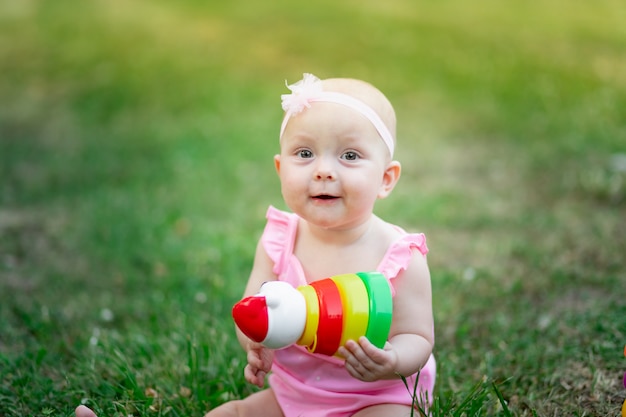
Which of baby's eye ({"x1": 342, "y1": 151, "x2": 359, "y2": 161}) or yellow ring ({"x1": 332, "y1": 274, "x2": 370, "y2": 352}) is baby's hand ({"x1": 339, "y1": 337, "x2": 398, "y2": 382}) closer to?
yellow ring ({"x1": 332, "y1": 274, "x2": 370, "y2": 352})

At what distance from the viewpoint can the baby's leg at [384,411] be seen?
246cm

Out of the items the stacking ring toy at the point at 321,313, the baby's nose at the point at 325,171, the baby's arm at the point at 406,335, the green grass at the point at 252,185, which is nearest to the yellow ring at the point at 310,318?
the stacking ring toy at the point at 321,313

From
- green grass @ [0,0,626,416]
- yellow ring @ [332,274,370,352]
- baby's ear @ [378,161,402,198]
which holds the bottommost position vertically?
green grass @ [0,0,626,416]

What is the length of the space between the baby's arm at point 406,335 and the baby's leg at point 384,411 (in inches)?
5.9

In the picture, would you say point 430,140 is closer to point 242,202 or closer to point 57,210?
point 242,202

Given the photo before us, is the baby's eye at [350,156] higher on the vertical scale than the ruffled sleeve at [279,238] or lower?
higher

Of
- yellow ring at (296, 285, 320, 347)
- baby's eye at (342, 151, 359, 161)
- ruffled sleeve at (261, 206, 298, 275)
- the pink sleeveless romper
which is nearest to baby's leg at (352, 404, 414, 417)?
the pink sleeveless romper

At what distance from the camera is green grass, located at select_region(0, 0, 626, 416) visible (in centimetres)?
316

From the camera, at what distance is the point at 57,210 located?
19.1 ft

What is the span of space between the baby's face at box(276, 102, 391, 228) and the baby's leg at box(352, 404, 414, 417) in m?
0.62

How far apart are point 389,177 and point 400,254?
0.27 meters

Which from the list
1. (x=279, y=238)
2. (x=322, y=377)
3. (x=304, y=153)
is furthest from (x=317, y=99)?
(x=322, y=377)

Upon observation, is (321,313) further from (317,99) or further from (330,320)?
(317,99)

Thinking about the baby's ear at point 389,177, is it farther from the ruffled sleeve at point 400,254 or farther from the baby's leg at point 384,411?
the baby's leg at point 384,411
